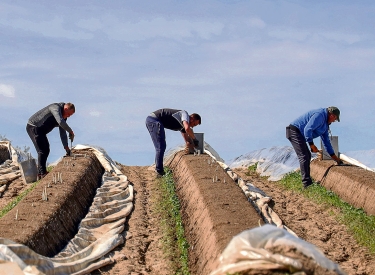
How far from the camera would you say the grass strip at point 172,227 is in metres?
7.86

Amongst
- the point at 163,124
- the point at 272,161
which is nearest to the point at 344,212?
the point at 163,124

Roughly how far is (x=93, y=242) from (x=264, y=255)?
12.5 ft

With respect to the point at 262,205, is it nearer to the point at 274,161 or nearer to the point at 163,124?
the point at 163,124

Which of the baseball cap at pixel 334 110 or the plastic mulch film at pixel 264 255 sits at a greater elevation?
the baseball cap at pixel 334 110

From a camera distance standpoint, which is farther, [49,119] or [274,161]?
[274,161]

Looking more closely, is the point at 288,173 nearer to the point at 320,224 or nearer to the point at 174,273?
the point at 320,224

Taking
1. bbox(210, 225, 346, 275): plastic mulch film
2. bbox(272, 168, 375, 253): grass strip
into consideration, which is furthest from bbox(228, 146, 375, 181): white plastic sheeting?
bbox(210, 225, 346, 275): plastic mulch film

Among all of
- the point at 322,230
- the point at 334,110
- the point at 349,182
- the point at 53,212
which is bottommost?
the point at 322,230

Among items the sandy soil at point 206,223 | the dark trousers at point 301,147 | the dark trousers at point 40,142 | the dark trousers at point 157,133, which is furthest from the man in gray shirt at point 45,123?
the dark trousers at point 301,147

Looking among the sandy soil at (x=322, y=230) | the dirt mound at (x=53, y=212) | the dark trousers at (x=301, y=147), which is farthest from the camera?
the dark trousers at (x=301, y=147)

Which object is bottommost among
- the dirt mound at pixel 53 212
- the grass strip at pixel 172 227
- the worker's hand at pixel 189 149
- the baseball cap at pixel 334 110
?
the grass strip at pixel 172 227

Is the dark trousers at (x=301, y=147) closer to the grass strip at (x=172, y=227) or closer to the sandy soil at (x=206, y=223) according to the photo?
the sandy soil at (x=206, y=223)

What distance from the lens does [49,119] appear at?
12.6 metres

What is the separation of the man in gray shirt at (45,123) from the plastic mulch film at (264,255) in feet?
25.8
